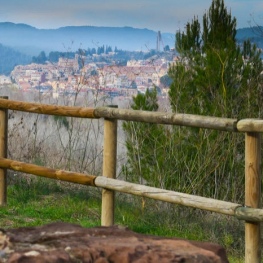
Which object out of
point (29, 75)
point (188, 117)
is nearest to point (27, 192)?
point (188, 117)

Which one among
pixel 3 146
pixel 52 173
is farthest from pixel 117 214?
pixel 3 146

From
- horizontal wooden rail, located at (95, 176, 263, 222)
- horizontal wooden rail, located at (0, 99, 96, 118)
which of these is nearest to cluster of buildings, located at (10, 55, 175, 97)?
horizontal wooden rail, located at (0, 99, 96, 118)

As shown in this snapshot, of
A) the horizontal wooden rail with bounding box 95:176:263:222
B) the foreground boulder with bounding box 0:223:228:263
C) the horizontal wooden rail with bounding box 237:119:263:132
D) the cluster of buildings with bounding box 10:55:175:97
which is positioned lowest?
the horizontal wooden rail with bounding box 95:176:263:222

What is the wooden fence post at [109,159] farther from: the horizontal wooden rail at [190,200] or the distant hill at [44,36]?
the distant hill at [44,36]

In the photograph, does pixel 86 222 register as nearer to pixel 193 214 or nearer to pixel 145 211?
pixel 145 211

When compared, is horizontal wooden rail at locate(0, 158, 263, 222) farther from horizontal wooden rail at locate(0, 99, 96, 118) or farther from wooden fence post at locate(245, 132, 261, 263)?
horizontal wooden rail at locate(0, 99, 96, 118)

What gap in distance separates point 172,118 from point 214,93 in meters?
5.10

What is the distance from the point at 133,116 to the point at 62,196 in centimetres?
213

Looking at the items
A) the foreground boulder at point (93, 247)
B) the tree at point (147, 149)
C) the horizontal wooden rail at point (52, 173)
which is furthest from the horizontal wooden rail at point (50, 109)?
the foreground boulder at point (93, 247)

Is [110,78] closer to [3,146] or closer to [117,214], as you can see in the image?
[3,146]

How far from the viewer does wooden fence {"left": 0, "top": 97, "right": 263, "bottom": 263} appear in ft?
19.3

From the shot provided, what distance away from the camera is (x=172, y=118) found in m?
6.48

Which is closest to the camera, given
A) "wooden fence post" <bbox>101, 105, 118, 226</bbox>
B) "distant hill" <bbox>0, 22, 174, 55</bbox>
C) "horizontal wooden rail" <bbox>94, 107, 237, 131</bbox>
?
"horizontal wooden rail" <bbox>94, 107, 237, 131</bbox>

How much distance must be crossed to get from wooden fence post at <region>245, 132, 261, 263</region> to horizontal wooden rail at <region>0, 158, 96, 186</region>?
1736 millimetres
